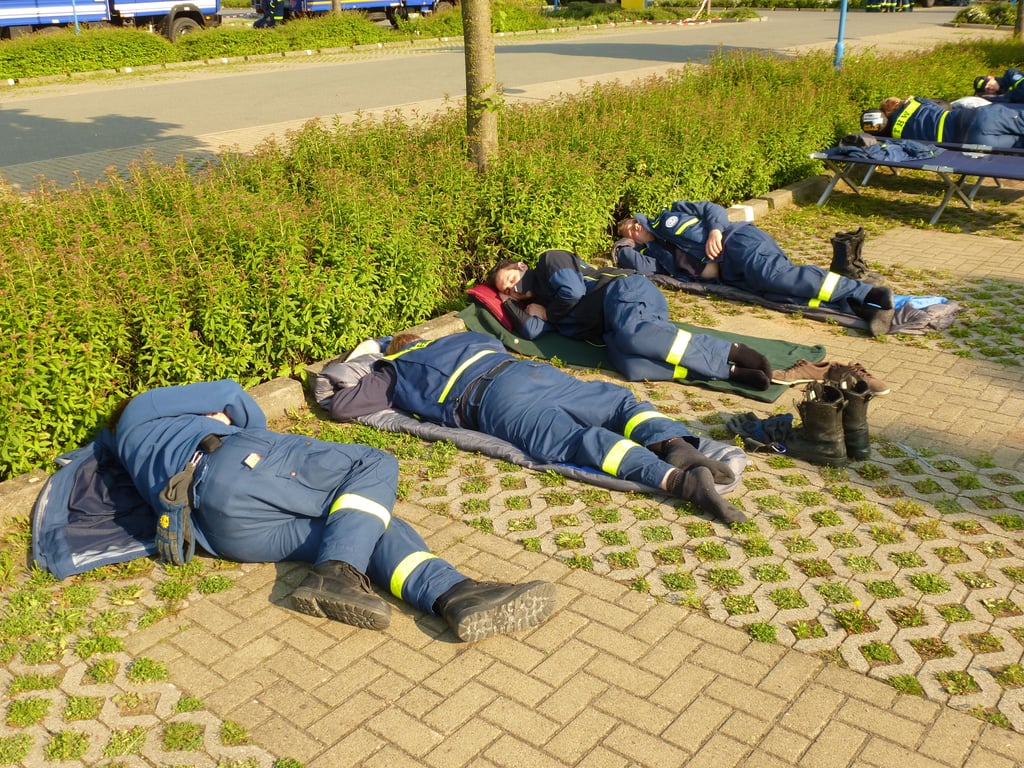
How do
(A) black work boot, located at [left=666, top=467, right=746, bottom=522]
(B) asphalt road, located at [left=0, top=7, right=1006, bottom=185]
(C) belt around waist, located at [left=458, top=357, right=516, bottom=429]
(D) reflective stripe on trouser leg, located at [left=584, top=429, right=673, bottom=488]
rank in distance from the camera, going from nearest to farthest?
(A) black work boot, located at [left=666, top=467, right=746, bottom=522]
(D) reflective stripe on trouser leg, located at [left=584, top=429, right=673, bottom=488]
(C) belt around waist, located at [left=458, top=357, right=516, bottom=429]
(B) asphalt road, located at [left=0, top=7, right=1006, bottom=185]

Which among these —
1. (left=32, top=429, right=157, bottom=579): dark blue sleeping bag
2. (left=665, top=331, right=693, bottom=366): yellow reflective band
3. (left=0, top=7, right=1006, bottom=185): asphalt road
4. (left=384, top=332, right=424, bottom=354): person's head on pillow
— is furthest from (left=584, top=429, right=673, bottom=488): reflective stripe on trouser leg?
(left=0, top=7, right=1006, bottom=185): asphalt road

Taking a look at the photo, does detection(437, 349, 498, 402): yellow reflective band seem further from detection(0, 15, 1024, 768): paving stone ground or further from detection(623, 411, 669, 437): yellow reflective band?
detection(623, 411, 669, 437): yellow reflective band

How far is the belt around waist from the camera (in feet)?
17.1

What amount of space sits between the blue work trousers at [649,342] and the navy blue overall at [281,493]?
2113mm

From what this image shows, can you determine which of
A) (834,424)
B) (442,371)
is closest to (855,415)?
(834,424)

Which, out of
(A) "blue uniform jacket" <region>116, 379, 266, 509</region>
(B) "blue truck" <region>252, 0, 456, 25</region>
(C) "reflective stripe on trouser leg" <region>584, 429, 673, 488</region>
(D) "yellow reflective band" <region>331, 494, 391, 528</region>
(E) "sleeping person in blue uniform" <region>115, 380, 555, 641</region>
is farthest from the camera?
(B) "blue truck" <region>252, 0, 456, 25</region>

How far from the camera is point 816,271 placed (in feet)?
23.1

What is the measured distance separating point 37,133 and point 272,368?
400 inches

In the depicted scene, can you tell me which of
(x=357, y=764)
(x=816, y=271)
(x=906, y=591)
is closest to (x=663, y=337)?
(x=816, y=271)

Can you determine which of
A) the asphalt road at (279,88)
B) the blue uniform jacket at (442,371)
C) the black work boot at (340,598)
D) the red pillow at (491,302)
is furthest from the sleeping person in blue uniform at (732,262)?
the asphalt road at (279,88)

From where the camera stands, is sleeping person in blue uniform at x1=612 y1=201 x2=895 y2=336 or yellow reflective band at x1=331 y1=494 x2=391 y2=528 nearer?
yellow reflective band at x1=331 y1=494 x2=391 y2=528

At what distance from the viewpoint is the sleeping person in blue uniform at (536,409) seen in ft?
15.2

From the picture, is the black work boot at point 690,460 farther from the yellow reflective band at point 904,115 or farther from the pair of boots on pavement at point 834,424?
the yellow reflective band at point 904,115

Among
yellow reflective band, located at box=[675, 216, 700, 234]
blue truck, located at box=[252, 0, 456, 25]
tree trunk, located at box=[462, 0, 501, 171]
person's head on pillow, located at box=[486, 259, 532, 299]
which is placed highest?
blue truck, located at box=[252, 0, 456, 25]
